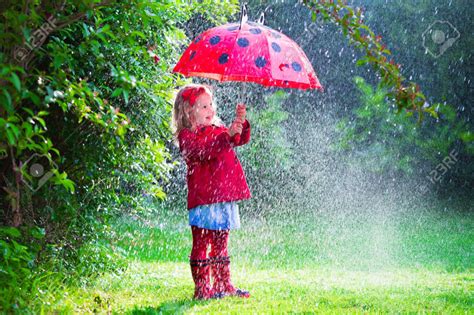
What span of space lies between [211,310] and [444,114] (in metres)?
6.93

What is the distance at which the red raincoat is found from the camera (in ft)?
15.2

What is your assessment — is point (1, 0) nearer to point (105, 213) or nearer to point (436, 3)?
point (105, 213)

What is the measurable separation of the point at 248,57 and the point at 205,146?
25.0 inches

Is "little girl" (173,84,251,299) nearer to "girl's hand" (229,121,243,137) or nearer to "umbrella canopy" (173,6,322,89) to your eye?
"girl's hand" (229,121,243,137)

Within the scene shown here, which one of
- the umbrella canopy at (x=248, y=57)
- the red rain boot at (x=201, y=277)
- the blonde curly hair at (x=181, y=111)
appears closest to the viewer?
the umbrella canopy at (x=248, y=57)

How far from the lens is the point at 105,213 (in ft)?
17.1

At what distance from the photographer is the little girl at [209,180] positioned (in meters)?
4.65

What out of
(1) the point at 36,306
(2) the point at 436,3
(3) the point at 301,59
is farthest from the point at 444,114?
(1) the point at 36,306

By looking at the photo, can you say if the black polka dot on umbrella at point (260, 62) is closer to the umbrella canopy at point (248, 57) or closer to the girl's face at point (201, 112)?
the umbrella canopy at point (248, 57)

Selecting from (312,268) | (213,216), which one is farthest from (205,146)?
(312,268)

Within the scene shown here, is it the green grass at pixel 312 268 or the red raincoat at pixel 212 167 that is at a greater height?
the red raincoat at pixel 212 167

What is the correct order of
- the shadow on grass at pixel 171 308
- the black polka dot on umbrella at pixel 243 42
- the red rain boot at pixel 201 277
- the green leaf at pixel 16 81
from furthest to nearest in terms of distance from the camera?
the red rain boot at pixel 201 277 → the black polka dot on umbrella at pixel 243 42 → the shadow on grass at pixel 171 308 → the green leaf at pixel 16 81

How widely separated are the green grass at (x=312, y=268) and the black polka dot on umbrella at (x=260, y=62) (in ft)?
4.94

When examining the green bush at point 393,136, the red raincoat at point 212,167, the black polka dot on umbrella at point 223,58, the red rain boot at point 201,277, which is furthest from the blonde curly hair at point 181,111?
the green bush at point 393,136
